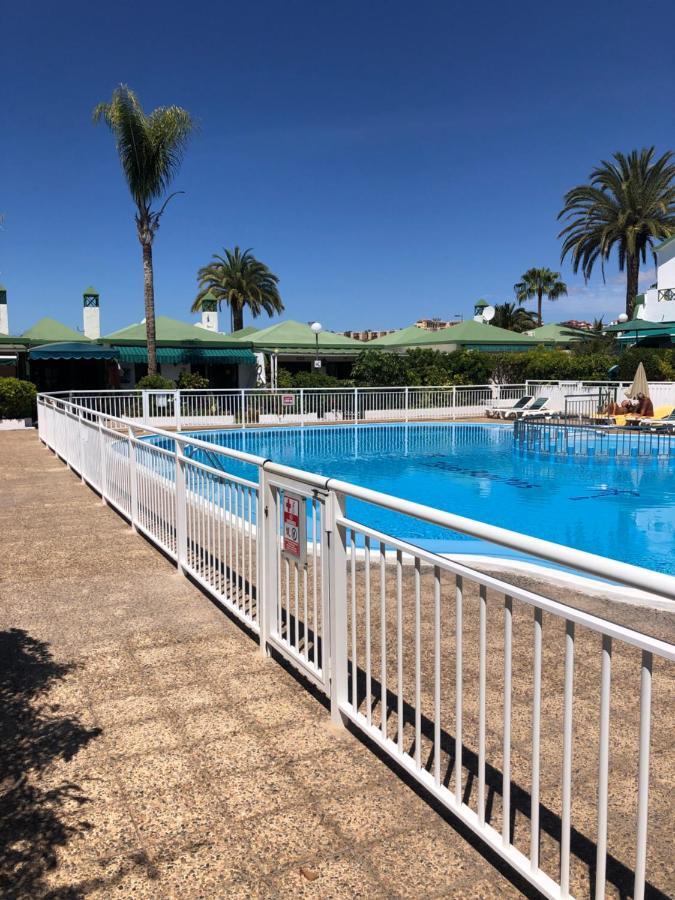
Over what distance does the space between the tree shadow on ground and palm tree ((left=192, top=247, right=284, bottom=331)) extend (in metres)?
39.3

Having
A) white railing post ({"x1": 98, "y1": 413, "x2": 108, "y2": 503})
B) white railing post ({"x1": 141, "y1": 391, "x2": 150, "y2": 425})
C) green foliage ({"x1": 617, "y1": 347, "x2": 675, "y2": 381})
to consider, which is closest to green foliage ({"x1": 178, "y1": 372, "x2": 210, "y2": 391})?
white railing post ({"x1": 141, "y1": 391, "x2": 150, "y2": 425})

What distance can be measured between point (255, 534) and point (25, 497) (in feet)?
21.2

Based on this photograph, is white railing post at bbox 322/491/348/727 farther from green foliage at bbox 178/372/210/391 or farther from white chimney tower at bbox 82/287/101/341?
white chimney tower at bbox 82/287/101/341

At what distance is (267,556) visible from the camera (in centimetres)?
391

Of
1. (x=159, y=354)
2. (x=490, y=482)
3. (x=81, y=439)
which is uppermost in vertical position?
(x=159, y=354)

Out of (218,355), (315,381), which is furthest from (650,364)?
(218,355)

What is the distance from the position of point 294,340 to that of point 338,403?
28.1 ft

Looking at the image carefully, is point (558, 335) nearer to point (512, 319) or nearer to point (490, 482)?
point (512, 319)

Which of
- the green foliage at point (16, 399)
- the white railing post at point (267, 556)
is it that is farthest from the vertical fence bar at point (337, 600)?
the green foliage at point (16, 399)

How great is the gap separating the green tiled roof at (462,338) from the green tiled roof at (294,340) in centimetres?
212

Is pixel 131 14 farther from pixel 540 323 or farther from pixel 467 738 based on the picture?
pixel 540 323

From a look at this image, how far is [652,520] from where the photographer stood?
1120cm

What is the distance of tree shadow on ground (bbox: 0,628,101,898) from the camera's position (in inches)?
89.9

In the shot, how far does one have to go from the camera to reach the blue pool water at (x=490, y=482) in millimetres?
9984
